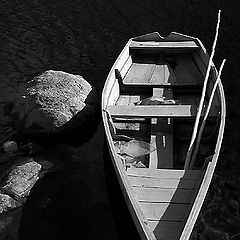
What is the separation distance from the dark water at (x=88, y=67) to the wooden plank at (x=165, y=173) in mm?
1792

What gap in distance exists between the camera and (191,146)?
14.1m

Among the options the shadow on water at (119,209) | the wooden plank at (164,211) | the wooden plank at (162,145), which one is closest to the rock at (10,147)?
the shadow on water at (119,209)

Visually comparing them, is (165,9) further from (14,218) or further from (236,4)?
(14,218)

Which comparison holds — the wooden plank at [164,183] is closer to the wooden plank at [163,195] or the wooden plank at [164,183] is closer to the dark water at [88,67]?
the wooden plank at [163,195]

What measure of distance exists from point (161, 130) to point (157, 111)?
688mm

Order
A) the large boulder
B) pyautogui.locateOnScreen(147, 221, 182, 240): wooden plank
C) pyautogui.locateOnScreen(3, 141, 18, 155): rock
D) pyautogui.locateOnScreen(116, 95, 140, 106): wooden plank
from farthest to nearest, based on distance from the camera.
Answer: pyautogui.locateOnScreen(116, 95, 140, 106): wooden plank → the large boulder → pyautogui.locateOnScreen(3, 141, 18, 155): rock → pyautogui.locateOnScreen(147, 221, 182, 240): wooden plank

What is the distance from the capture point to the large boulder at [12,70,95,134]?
1711 centimetres

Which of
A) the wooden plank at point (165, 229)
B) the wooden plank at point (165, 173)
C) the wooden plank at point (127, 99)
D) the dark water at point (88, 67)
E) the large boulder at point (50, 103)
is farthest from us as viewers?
the wooden plank at point (127, 99)

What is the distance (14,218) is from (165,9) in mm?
16466

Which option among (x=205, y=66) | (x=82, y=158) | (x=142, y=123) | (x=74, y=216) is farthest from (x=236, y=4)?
(x=74, y=216)

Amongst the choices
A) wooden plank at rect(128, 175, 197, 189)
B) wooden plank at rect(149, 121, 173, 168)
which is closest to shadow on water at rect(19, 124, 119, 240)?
wooden plank at rect(128, 175, 197, 189)

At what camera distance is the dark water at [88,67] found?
14.1m

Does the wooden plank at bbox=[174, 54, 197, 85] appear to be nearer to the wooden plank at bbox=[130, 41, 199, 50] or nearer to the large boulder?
the wooden plank at bbox=[130, 41, 199, 50]

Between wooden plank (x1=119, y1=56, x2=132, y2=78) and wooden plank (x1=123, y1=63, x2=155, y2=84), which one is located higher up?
wooden plank (x1=119, y1=56, x2=132, y2=78)
